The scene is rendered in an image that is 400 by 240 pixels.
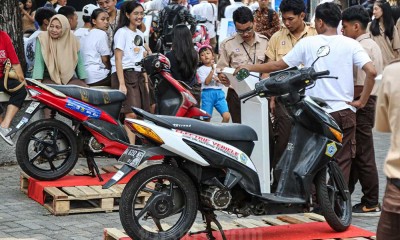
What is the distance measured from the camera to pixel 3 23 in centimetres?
1181

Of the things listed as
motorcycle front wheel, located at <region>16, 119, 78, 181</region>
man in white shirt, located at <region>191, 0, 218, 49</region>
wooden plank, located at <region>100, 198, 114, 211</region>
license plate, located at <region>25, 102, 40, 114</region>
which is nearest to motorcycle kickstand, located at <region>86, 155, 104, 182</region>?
motorcycle front wheel, located at <region>16, 119, 78, 181</region>

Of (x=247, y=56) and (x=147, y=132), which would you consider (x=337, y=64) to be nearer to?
(x=247, y=56)

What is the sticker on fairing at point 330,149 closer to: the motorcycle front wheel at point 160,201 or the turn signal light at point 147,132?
the motorcycle front wheel at point 160,201

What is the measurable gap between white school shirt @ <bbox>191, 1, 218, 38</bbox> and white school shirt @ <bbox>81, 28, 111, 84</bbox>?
20.9 feet

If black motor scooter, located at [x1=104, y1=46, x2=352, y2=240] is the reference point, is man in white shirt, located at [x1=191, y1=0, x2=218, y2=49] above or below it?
above

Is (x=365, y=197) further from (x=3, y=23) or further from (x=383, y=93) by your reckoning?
(x=3, y=23)

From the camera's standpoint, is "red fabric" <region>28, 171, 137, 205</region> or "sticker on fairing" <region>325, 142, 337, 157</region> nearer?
"sticker on fairing" <region>325, 142, 337, 157</region>

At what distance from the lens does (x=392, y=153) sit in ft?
16.8

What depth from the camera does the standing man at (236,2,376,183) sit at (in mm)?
8414

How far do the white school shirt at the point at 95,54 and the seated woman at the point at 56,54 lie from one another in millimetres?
357

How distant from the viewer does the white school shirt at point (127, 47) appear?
11.1m

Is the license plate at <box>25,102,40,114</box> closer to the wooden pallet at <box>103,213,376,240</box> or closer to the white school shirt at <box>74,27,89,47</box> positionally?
the wooden pallet at <box>103,213,376,240</box>

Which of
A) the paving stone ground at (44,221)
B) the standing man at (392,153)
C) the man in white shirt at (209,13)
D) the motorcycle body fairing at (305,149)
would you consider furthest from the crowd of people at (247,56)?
the man in white shirt at (209,13)

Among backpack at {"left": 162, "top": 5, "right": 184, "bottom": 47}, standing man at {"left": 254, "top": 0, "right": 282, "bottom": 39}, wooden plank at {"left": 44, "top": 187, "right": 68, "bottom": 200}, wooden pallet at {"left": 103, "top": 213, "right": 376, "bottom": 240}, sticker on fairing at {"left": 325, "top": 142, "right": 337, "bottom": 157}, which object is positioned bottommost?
wooden pallet at {"left": 103, "top": 213, "right": 376, "bottom": 240}
